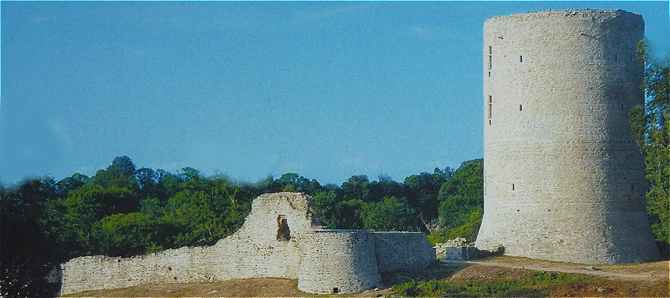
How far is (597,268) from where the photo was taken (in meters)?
36.3

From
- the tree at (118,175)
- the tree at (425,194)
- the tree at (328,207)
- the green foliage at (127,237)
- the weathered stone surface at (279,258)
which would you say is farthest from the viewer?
the tree at (118,175)

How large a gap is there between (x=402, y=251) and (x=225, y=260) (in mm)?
5098

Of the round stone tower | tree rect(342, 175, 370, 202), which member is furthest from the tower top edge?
tree rect(342, 175, 370, 202)

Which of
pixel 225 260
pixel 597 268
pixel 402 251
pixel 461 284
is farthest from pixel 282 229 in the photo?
pixel 597 268

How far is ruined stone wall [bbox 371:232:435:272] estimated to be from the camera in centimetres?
3497

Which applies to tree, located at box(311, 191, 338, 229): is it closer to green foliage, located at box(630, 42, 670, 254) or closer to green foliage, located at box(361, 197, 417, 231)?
green foliage, located at box(361, 197, 417, 231)

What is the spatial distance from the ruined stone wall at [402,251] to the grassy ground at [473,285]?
41cm

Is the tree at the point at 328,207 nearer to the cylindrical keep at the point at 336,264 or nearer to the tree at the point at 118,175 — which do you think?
the tree at the point at 118,175

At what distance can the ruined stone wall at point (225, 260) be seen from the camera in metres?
35.5

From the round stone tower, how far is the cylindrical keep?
270 inches

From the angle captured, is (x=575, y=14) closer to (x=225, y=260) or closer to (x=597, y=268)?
(x=597, y=268)

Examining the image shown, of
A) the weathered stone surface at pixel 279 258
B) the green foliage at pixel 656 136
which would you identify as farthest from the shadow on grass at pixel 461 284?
the green foliage at pixel 656 136

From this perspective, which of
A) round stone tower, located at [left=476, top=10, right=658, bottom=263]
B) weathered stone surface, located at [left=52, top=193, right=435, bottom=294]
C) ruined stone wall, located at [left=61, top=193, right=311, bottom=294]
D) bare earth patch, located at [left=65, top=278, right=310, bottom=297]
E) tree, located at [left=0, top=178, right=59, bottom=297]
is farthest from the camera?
round stone tower, located at [left=476, top=10, right=658, bottom=263]

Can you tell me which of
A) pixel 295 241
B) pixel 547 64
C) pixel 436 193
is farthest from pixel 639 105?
pixel 436 193
